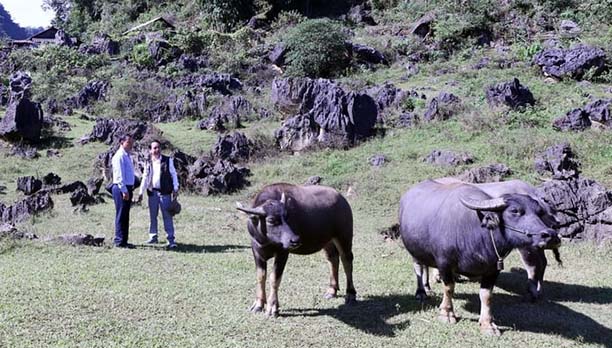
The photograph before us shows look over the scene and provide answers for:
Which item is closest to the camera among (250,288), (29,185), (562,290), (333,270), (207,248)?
(333,270)

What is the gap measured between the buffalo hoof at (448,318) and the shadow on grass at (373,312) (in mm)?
400

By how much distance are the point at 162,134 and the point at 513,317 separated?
15.6 metres

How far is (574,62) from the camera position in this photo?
22797 millimetres

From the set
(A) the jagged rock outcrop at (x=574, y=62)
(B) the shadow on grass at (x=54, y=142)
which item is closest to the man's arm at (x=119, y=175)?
(B) the shadow on grass at (x=54, y=142)

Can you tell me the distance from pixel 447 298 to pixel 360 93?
14.0m

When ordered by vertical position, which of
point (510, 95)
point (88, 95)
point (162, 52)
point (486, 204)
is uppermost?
point (162, 52)

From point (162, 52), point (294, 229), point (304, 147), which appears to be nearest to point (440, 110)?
point (304, 147)

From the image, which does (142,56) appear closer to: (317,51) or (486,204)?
(317,51)

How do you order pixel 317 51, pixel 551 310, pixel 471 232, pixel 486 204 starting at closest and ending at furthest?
1. pixel 486 204
2. pixel 471 232
3. pixel 551 310
4. pixel 317 51

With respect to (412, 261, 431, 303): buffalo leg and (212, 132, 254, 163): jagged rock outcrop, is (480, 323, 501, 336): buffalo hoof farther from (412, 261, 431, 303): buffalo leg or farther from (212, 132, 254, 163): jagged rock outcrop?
(212, 132, 254, 163): jagged rock outcrop

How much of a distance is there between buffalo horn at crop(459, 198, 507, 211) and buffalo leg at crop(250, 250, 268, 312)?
2.44 metres

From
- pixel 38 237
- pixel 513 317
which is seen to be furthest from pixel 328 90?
pixel 513 317

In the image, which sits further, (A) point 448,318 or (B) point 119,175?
(B) point 119,175

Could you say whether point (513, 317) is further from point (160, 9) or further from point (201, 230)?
point (160, 9)
